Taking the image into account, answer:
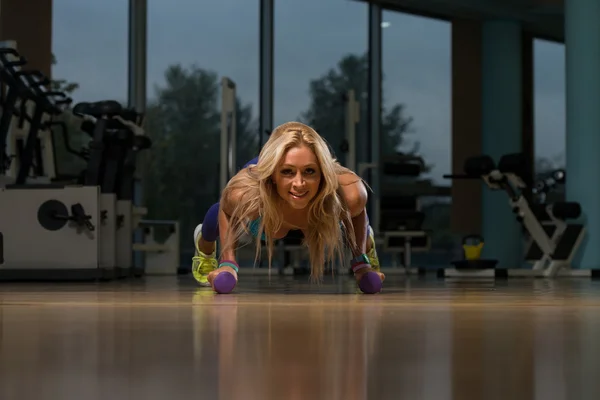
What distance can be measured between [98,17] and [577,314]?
6.91 meters

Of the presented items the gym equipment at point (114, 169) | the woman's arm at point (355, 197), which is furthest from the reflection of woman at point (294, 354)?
the gym equipment at point (114, 169)

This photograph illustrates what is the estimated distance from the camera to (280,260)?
7852 mm

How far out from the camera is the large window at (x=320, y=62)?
933 centimetres

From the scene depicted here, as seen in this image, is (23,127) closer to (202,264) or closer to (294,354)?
(202,264)

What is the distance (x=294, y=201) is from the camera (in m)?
2.83

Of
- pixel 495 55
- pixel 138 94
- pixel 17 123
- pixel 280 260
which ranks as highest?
pixel 495 55

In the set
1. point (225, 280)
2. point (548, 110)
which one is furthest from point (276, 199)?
point (548, 110)

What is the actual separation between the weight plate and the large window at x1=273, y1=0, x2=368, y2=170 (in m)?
4.14

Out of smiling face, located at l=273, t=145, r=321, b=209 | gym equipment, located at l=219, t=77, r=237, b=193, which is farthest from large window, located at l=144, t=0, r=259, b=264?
smiling face, located at l=273, t=145, r=321, b=209

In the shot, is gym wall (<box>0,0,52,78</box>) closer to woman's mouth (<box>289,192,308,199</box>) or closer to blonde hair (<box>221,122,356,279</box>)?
blonde hair (<box>221,122,356,279</box>)

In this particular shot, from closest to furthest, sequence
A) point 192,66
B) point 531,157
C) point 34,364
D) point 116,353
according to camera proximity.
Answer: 1. point 34,364
2. point 116,353
3. point 192,66
4. point 531,157

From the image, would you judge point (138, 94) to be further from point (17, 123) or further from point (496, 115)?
point (496, 115)

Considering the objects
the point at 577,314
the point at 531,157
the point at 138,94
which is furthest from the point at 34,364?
the point at 531,157

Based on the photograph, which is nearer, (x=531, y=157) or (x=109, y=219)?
(x=109, y=219)
